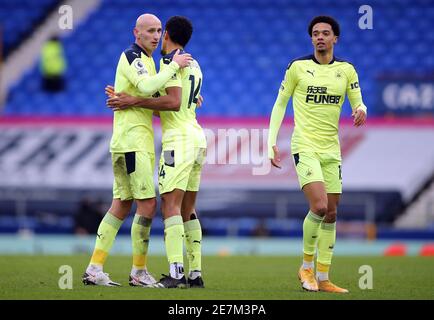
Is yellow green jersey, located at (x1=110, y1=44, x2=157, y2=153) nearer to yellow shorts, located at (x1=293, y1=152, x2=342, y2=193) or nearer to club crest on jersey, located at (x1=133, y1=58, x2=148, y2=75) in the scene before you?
club crest on jersey, located at (x1=133, y1=58, x2=148, y2=75)

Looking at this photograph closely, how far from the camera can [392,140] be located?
70.2 feet

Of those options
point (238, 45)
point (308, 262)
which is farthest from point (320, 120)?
point (238, 45)

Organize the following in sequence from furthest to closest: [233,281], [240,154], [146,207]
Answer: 1. [240,154]
2. [233,281]
3. [146,207]

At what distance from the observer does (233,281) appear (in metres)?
10.2

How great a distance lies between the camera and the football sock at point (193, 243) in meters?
8.98

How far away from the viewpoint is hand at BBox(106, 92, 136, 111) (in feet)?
28.9

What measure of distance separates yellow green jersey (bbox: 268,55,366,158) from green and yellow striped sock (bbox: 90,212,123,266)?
1549 mm

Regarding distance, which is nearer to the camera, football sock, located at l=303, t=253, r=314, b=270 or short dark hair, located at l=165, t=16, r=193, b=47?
short dark hair, located at l=165, t=16, r=193, b=47

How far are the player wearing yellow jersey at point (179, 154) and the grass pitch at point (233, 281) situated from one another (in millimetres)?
370

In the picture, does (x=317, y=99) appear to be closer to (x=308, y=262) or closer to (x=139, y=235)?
(x=308, y=262)

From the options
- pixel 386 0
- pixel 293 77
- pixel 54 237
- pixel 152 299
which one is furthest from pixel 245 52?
pixel 152 299

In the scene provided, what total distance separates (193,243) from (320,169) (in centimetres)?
132

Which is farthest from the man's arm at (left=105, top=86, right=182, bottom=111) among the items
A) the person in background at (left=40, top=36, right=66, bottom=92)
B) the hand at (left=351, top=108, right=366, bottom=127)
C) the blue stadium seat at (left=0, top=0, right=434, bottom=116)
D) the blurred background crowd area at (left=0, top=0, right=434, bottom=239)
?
the person in background at (left=40, top=36, right=66, bottom=92)

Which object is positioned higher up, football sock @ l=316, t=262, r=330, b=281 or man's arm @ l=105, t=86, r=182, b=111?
man's arm @ l=105, t=86, r=182, b=111
